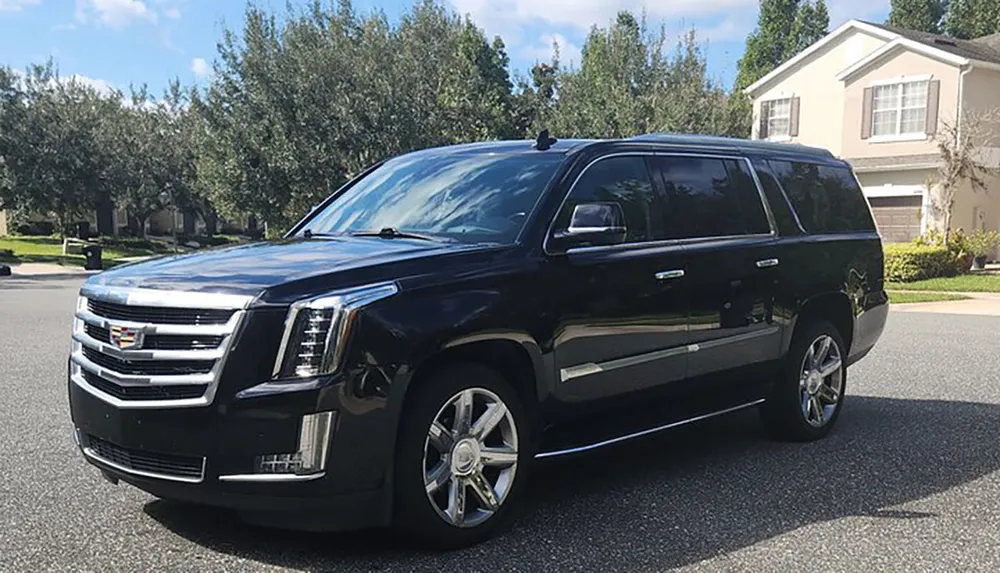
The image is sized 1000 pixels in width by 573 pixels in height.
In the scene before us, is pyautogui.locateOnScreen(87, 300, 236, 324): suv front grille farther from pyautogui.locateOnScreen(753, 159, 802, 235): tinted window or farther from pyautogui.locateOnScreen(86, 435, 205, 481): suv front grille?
pyautogui.locateOnScreen(753, 159, 802, 235): tinted window

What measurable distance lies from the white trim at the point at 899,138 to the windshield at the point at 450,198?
2323 cm

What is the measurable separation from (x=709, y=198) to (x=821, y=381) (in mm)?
1743

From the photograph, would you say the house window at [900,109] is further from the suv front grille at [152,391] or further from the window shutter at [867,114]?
the suv front grille at [152,391]

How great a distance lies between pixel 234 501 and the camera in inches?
149

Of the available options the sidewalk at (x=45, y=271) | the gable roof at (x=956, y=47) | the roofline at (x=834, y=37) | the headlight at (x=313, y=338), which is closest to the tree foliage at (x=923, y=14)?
the gable roof at (x=956, y=47)

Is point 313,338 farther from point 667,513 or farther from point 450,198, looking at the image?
point 667,513

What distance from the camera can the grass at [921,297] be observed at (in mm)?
17562

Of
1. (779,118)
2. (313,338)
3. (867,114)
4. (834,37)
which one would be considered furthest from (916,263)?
(313,338)

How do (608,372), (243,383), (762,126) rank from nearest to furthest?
(243,383), (608,372), (762,126)

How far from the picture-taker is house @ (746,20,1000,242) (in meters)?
25.1

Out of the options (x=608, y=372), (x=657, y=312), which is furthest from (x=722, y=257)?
(x=608, y=372)

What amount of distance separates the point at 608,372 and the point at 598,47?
3238 cm

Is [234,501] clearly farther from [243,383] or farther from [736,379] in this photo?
[736,379]

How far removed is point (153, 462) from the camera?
3.92 m
